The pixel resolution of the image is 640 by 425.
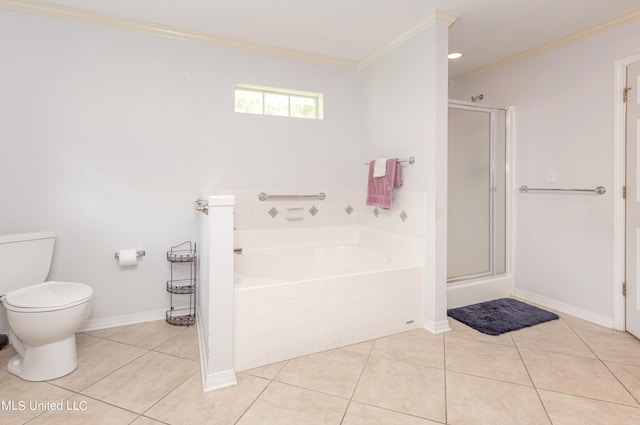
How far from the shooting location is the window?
2822mm

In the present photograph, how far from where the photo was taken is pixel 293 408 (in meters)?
1.52

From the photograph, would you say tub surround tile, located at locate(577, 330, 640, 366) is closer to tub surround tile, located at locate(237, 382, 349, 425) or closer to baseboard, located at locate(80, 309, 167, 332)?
Answer: tub surround tile, located at locate(237, 382, 349, 425)

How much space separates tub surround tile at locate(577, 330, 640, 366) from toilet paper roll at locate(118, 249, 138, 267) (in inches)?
122

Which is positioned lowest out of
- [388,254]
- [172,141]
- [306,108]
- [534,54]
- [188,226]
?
[388,254]

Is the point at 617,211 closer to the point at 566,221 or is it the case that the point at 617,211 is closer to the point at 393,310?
the point at 566,221

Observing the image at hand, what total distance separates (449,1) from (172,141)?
7.07 ft

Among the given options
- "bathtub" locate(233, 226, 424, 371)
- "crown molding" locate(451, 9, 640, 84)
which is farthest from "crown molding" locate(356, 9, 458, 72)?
"bathtub" locate(233, 226, 424, 371)

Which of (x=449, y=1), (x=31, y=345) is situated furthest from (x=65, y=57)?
(x=449, y=1)

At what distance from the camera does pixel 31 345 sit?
1.75 meters

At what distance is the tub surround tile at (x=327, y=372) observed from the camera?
168 cm

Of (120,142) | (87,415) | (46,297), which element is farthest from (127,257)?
(87,415)

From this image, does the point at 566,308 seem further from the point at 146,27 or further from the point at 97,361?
the point at 146,27

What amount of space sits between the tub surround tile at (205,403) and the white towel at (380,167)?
1.71 meters

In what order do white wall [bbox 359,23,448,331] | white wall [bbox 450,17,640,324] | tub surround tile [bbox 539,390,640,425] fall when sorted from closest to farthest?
tub surround tile [bbox 539,390,640,425]
white wall [bbox 359,23,448,331]
white wall [bbox 450,17,640,324]
